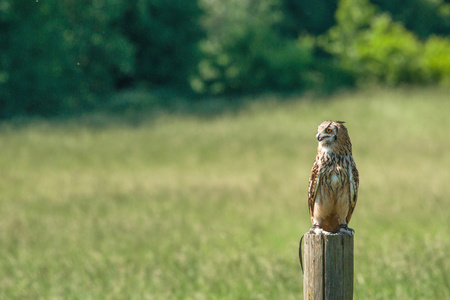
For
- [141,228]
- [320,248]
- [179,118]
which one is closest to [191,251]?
[141,228]

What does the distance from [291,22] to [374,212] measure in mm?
37758

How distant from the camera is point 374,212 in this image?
9.86m

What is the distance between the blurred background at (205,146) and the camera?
20.6 feet

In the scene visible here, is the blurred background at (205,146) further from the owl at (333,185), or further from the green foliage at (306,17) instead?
the owl at (333,185)

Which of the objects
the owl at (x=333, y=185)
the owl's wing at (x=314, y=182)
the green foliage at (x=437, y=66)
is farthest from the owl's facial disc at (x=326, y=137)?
the green foliage at (x=437, y=66)

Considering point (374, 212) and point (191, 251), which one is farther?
point (374, 212)

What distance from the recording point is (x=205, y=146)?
60.4 feet

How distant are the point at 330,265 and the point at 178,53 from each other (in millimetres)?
32922

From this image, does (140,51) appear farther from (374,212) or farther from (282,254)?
(282,254)

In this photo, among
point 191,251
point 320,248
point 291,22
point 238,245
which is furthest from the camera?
point 291,22

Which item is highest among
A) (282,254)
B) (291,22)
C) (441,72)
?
(291,22)

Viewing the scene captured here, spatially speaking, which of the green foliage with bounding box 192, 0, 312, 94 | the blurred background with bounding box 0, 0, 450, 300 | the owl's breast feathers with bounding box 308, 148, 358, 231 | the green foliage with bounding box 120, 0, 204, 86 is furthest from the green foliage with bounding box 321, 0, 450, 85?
the owl's breast feathers with bounding box 308, 148, 358, 231

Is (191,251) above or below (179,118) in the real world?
below

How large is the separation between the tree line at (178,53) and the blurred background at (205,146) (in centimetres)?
9
